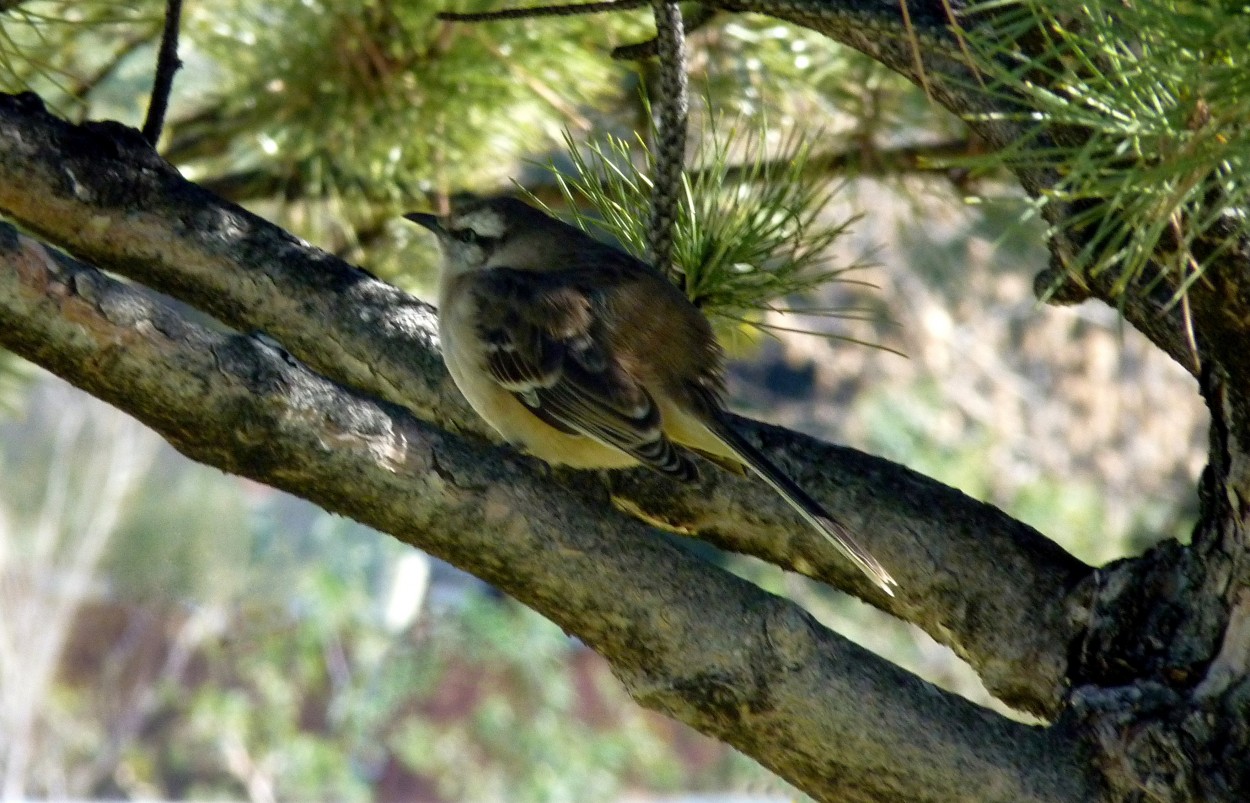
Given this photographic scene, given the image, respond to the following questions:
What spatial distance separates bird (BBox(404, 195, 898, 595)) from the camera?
185cm

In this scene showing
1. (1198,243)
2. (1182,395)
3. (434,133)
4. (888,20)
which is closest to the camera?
(1198,243)

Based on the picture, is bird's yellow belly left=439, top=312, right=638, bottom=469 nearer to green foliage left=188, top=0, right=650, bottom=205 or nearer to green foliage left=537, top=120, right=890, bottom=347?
green foliage left=537, top=120, right=890, bottom=347

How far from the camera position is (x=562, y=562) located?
4.56 ft

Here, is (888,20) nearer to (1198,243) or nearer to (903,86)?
(1198,243)

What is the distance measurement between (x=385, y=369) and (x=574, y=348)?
0.46 meters

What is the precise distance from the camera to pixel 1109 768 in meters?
1.36

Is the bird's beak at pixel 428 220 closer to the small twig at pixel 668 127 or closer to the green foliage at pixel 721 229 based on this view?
the green foliage at pixel 721 229

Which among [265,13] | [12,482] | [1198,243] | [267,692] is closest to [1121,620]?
[1198,243]

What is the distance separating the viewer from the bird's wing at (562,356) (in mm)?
1907

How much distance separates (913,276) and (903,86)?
5549mm

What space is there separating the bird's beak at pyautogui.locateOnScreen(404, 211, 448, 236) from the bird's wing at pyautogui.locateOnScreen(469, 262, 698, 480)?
0.49 ft

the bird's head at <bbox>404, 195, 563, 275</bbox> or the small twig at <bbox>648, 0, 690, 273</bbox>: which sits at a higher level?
the bird's head at <bbox>404, 195, 563, 275</bbox>

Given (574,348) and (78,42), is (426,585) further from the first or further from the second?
(574,348)

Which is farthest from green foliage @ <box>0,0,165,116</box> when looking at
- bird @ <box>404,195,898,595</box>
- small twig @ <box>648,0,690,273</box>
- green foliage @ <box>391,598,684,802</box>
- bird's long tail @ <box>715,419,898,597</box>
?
green foliage @ <box>391,598,684,802</box>
